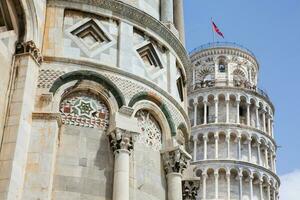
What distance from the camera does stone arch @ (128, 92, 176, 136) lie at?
1407cm

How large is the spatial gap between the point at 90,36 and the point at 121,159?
11.7ft

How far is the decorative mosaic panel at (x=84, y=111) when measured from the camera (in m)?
13.3

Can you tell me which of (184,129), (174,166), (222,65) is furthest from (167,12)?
(222,65)

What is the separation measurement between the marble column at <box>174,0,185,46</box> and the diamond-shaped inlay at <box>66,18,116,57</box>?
399cm

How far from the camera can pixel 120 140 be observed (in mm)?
13055

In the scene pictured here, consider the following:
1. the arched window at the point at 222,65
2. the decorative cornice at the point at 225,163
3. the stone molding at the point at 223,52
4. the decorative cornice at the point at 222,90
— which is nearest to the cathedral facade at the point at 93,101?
the decorative cornice at the point at 225,163

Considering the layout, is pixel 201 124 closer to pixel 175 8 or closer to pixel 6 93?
pixel 175 8

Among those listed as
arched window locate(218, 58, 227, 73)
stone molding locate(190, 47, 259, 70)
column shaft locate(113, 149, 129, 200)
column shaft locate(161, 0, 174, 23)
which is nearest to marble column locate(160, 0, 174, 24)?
column shaft locate(161, 0, 174, 23)

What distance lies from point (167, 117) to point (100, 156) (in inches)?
101

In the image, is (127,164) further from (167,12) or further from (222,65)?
(222,65)

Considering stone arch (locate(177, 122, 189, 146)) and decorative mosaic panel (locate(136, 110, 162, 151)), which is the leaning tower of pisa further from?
decorative mosaic panel (locate(136, 110, 162, 151))

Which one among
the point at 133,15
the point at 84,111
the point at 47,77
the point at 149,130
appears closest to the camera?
the point at 47,77

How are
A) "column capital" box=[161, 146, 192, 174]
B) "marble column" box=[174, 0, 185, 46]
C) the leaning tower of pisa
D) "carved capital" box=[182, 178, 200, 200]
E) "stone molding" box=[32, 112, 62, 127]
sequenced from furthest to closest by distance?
the leaning tower of pisa < "marble column" box=[174, 0, 185, 46] < "carved capital" box=[182, 178, 200, 200] < "column capital" box=[161, 146, 192, 174] < "stone molding" box=[32, 112, 62, 127]

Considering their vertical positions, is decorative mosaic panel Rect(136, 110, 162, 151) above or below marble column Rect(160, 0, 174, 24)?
below
